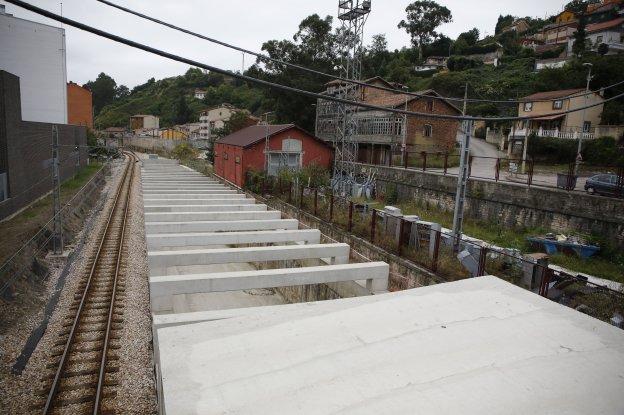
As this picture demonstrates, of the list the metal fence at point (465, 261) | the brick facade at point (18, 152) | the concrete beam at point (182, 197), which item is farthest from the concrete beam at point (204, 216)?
the brick facade at point (18, 152)

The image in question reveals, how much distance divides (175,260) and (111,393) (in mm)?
Result: 3605

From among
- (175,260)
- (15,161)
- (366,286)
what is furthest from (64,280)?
(15,161)

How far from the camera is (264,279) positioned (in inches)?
356

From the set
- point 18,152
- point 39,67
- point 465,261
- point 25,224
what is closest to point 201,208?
point 25,224

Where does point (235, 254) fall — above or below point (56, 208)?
below

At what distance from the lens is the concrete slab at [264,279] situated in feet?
26.7

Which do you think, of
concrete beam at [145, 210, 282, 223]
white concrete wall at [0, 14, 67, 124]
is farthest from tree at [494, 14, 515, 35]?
concrete beam at [145, 210, 282, 223]

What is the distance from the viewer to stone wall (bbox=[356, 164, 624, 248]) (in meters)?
12.9

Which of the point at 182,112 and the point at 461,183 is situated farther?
the point at 182,112

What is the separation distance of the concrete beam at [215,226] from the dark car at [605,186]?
1087 centimetres

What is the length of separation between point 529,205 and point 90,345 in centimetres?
1460

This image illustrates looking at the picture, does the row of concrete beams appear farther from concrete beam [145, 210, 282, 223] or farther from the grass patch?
the grass patch

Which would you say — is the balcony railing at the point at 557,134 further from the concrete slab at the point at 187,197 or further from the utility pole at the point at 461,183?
the utility pole at the point at 461,183

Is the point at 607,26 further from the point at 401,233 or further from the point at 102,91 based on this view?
the point at 102,91
